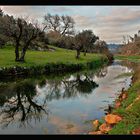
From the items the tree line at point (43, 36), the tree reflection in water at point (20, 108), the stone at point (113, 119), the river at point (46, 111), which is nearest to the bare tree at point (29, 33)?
the tree line at point (43, 36)

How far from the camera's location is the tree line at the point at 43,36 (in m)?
38.9

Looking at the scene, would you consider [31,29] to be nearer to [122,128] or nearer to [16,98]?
[16,98]

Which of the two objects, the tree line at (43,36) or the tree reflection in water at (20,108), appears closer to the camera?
the tree reflection in water at (20,108)

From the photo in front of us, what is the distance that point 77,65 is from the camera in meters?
48.3

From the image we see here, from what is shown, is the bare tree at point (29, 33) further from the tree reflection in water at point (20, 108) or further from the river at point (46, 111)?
the tree reflection in water at point (20, 108)

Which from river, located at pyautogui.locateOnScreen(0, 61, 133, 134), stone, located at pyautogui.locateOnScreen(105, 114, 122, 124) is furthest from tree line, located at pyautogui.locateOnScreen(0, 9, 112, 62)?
stone, located at pyautogui.locateOnScreen(105, 114, 122, 124)

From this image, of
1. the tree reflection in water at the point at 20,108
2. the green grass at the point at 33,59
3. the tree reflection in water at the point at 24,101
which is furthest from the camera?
the green grass at the point at 33,59

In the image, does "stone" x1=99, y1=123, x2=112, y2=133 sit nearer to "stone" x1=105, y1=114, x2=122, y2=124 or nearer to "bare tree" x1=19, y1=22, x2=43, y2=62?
"stone" x1=105, y1=114, x2=122, y2=124

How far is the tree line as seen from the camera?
38906 millimetres

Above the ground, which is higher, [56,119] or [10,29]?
[10,29]

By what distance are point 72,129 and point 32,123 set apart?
2.27m

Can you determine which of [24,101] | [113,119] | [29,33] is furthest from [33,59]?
[113,119]

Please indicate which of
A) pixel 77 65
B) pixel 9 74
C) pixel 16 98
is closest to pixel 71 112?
pixel 16 98
